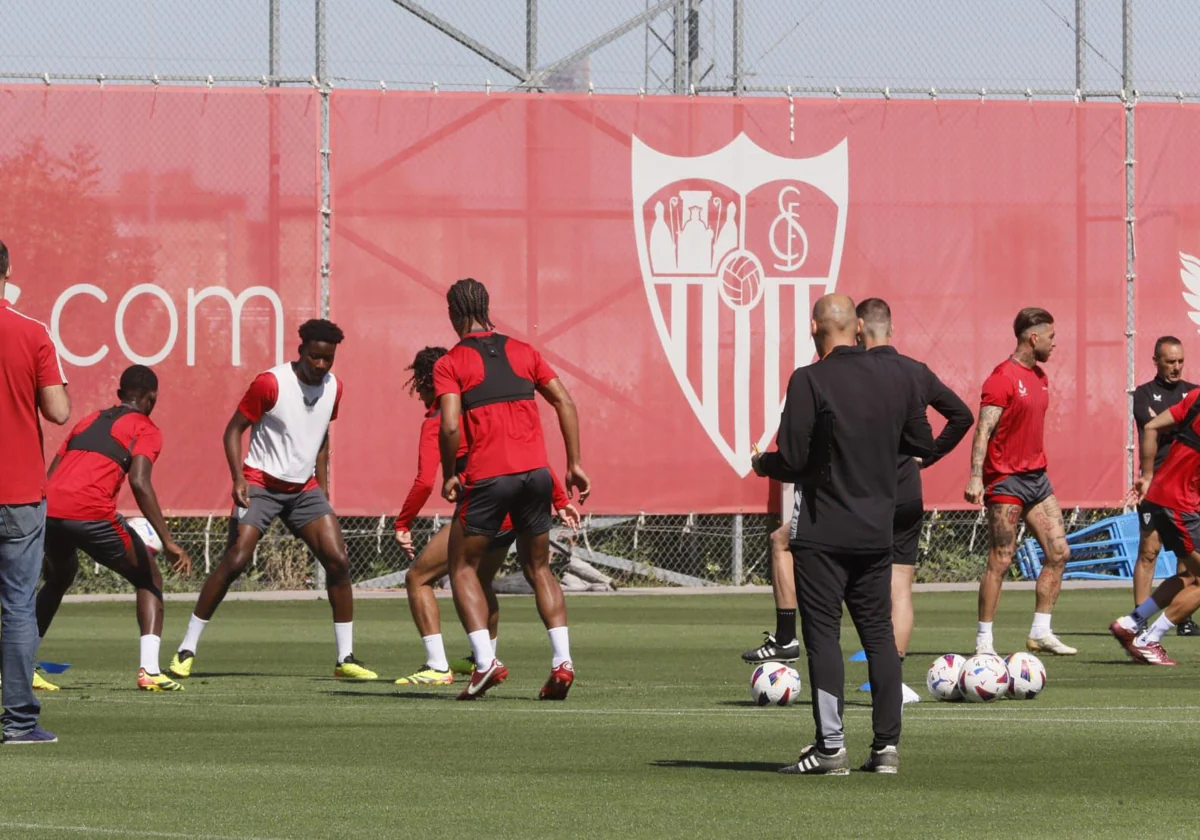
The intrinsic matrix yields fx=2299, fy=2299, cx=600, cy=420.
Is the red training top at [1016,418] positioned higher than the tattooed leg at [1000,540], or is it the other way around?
the red training top at [1016,418]

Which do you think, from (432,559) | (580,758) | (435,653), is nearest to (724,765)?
(580,758)

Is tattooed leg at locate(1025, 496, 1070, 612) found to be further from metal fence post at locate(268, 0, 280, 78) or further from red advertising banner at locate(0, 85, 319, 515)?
metal fence post at locate(268, 0, 280, 78)

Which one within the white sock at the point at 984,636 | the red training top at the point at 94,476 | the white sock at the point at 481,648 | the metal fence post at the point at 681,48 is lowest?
the white sock at the point at 984,636

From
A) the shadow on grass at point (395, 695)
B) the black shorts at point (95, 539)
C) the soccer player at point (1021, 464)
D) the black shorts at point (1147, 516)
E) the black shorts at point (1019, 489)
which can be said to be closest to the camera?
the shadow on grass at point (395, 695)

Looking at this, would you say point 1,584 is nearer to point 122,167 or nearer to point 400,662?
point 400,662

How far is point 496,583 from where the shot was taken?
76.8 feet

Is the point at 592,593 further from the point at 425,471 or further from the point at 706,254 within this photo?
the point at 425,471

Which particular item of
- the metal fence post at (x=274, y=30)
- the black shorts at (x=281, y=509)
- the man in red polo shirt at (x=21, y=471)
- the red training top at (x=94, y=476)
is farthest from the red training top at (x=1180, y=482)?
the metal fence post at (x=274, y=30)

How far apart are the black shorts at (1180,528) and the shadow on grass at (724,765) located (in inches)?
266

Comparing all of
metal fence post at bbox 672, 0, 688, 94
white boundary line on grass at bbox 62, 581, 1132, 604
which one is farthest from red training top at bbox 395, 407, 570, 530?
metal fence post at bbox 672, 0, 688, 94

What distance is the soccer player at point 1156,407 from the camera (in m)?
17.1

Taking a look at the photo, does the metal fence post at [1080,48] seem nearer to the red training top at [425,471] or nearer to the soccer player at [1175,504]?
the soccer player at [1175,504]

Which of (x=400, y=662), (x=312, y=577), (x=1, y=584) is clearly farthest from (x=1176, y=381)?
(x=1, y=584)

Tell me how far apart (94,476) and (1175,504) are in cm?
701
